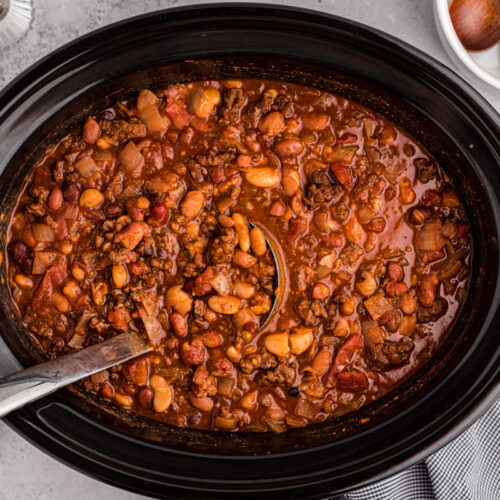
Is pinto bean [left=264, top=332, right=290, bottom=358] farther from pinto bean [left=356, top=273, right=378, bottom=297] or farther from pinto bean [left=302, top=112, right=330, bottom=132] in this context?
pinto bean [left=302, top=112, right=330, bottom=132]

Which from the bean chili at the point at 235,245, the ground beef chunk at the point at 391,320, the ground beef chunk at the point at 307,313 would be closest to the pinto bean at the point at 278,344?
the bean chili at the point at 235,245

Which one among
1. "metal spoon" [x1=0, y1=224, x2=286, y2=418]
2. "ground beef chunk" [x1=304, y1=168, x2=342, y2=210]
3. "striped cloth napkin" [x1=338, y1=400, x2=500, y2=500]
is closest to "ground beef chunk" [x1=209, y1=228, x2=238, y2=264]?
"metal spoon" [x1=0, y1=224, x2=286, y2=418]

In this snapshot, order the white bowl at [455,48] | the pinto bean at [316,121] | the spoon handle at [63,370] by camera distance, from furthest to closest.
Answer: the pinto bean at [316,121] → the white bowl at [455,48] → the spoon handle at [63,370]

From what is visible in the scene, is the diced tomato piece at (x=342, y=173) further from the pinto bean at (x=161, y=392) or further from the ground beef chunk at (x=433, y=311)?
the pinto bean at (x=161, y=392)

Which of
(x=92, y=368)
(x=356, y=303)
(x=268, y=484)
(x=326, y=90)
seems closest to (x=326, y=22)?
(x=326, y=90)

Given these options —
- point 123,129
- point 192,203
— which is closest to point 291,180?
point 192,203

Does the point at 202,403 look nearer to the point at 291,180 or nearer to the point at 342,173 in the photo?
the point at 291,180
